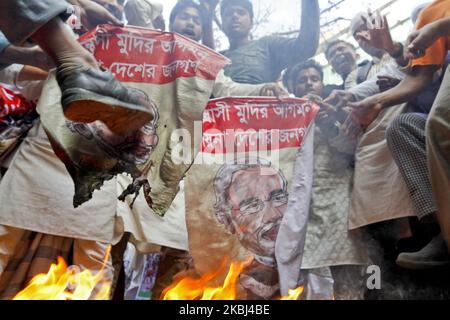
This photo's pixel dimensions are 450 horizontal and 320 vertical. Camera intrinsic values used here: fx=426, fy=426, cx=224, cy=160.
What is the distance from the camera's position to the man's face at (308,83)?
3383 millimetres

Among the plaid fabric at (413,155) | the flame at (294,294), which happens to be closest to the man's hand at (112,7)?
the plaid fabric at (413,155)

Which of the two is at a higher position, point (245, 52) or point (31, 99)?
point (245, 52)

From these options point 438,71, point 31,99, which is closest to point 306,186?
point 438,71

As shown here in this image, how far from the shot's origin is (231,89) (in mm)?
3199

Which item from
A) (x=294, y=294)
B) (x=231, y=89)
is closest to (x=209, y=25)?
(x=231, y=89)

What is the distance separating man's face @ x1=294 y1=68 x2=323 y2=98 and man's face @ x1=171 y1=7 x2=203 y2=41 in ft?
2.86

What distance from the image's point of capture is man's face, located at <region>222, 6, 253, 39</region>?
3.52 meters

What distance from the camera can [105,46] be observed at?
9.61ft

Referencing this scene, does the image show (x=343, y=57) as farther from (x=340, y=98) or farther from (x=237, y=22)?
(x=237, y=22)

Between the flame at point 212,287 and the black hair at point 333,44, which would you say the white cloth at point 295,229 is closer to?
the flame at point 212,287

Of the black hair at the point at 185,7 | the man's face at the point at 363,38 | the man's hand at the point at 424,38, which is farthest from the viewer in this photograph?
the black hair at the point at 185,7
